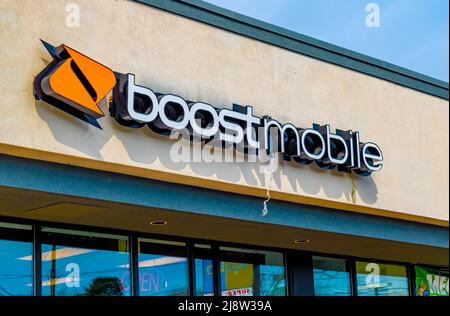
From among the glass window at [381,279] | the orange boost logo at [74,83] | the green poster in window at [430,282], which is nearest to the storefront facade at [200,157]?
the orange boost logo at [74,83]

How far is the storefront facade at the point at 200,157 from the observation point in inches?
377

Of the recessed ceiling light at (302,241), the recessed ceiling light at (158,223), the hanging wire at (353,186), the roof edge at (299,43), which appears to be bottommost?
the recessed ceiling light at (302,241)

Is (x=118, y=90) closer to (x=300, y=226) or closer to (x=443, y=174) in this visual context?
(x=300, y=226)

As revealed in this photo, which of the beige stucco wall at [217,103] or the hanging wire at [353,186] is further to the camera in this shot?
the hanging wire at [353,186]

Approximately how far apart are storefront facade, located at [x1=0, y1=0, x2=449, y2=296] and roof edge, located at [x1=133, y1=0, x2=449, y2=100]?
3 cm

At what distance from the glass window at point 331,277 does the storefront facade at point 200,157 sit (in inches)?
1.3

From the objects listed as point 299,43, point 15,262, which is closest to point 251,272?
point 299,43

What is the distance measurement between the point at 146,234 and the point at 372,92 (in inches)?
187

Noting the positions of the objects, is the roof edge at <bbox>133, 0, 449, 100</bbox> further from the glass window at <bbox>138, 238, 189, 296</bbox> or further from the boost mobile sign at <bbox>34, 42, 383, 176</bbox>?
the glass window at <bbox>138, 238, 189, 296</bbox>

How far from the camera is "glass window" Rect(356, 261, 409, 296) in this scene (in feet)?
52.8

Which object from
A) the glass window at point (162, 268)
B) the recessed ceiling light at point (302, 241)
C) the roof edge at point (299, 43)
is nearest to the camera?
the roof edge at point (299, 43)

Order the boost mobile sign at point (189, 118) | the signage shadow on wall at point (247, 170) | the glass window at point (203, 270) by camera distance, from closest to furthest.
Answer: the boost mobile sign at point (189, 118), the signage shadow on wall at point (247, 170), the glass window at point (203, 270)

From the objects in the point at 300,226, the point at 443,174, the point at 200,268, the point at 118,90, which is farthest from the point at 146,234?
the point at 443,174

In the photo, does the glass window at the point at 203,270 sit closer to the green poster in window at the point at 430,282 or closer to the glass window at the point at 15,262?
the glass window at the point at 15,262
